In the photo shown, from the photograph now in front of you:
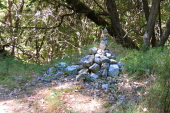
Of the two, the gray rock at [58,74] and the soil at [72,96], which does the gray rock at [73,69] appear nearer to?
the gray rock at [58,74]

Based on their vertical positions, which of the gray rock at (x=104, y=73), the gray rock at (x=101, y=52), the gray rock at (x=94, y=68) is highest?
the gray rock at (x=101, y=52)

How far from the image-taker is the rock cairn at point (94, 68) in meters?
4.77

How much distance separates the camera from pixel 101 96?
395 cm

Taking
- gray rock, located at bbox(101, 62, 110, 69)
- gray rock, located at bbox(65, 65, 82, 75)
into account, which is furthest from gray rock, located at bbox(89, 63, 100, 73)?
gray rock, located at bbox(65, 65, 82, 75)

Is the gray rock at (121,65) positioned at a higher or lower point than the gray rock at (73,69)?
higher

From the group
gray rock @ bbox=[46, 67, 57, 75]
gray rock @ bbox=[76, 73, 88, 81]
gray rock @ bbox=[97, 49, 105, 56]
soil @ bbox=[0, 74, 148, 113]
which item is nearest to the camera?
soil @ bbox=[0, 74, 148, 113]

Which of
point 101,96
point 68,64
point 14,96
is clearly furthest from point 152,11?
point 14,96

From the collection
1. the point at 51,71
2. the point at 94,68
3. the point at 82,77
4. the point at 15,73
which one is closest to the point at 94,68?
the point at 94,68

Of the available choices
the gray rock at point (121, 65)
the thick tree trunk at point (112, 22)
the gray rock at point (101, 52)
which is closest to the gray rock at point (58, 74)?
the gray rock at point (101, 52)

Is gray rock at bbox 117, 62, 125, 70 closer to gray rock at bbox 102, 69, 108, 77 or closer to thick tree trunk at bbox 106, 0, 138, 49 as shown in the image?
gray rock at bbox 102, 69, 108, 77

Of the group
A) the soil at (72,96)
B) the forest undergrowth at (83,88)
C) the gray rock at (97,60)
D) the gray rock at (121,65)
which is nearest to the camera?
the forest undergrowth at (83,88)

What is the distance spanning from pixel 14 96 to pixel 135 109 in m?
2.70

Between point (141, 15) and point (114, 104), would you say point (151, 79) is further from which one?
point (141, 15)

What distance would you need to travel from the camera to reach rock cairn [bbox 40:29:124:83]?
15.7ft
